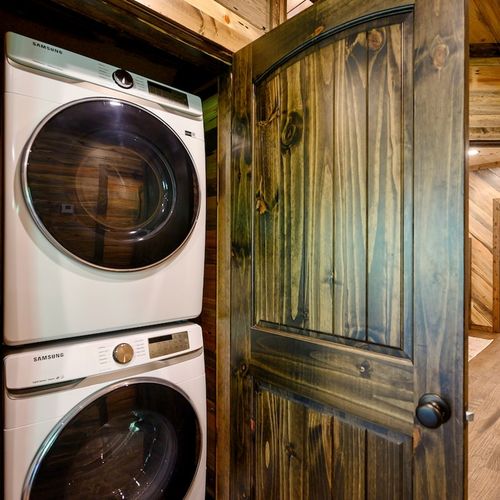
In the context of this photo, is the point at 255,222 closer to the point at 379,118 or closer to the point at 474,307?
the point at 379,118

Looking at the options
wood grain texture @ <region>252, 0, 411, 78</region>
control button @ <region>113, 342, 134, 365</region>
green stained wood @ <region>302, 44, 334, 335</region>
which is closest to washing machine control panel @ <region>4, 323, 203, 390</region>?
control button @ <region>113, 342, 134, 365</region>

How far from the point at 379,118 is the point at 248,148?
49cm

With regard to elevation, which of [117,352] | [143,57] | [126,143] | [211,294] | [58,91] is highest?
[143,57]

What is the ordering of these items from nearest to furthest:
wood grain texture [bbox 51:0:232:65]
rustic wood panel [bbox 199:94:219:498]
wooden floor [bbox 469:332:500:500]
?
wood grain texture [bbox 51:0:232:65], rustic wood panel [bbox 199:94:219:498], wooden floor [bbox 469:332:500:500]

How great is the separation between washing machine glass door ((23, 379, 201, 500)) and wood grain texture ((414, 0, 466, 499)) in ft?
2.52

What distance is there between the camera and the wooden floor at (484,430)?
1.97 meters

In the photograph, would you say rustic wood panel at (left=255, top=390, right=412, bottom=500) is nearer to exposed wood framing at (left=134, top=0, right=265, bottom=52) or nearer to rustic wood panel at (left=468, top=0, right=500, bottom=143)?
exposed wood framing at (left=134, top=0, right=265, bottom=52)

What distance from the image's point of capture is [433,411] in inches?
30.0

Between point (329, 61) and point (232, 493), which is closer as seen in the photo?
point (329, 61)

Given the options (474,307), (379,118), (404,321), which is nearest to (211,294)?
(404,321)

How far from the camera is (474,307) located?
572 cm

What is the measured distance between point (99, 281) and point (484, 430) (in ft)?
9.99

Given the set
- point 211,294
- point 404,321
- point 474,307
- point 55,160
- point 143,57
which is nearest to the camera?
point 404,321

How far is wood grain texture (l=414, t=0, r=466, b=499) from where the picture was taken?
76 cm
